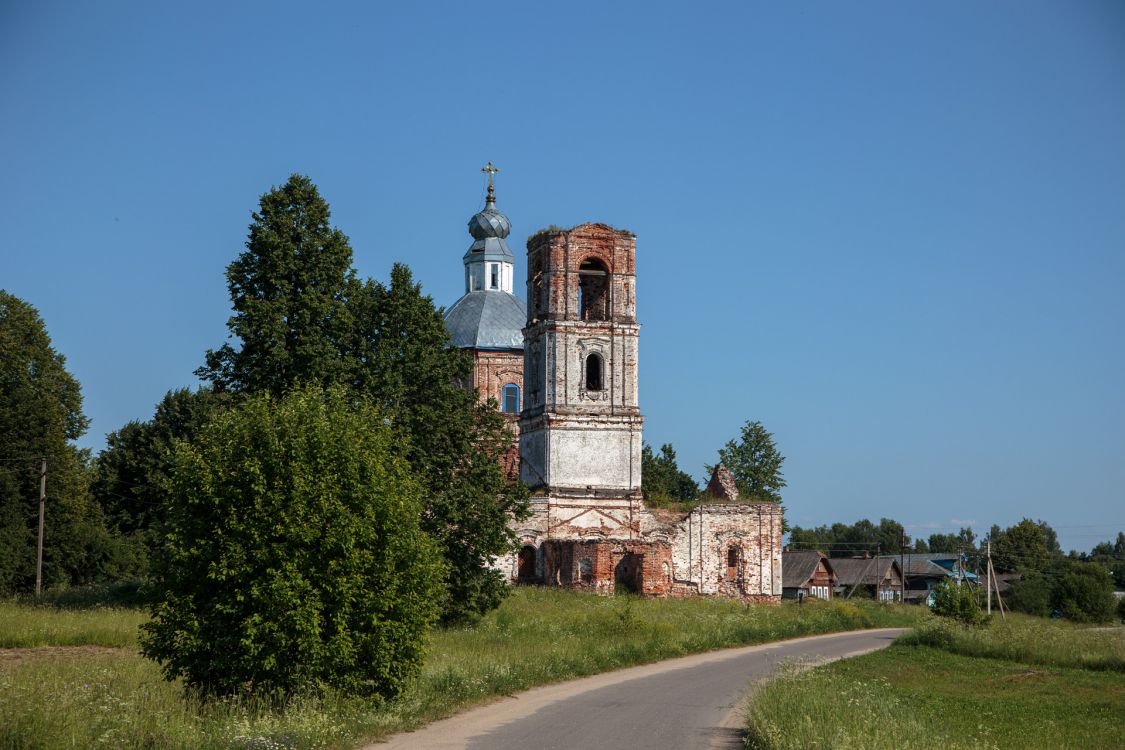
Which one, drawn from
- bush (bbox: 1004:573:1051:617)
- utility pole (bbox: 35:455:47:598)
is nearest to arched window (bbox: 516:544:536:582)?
utility pole (bbox: 35:455:47:598)

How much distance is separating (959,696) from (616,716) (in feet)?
24.0

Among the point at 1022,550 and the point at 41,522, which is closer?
the point at 41,522

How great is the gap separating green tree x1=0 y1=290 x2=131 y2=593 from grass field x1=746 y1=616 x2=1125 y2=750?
86.2ft

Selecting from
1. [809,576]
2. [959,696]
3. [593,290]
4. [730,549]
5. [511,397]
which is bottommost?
[959,696]

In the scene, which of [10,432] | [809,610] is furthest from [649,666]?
[10,432]

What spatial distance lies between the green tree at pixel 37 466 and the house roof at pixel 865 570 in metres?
42.9

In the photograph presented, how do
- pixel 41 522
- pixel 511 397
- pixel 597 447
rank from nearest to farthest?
1. pixel 41 522
2. pixel 597 447
3. pixel 511 397

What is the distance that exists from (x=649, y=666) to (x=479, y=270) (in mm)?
34098

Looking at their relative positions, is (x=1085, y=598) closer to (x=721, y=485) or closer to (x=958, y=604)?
(x=721, y=485)

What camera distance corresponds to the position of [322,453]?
15.6 meters

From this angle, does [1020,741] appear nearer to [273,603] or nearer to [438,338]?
[273,603]

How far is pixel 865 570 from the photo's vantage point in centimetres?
7338

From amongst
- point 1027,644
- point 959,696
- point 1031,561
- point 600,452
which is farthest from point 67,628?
point 1031,561

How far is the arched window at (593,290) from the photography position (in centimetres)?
4491
